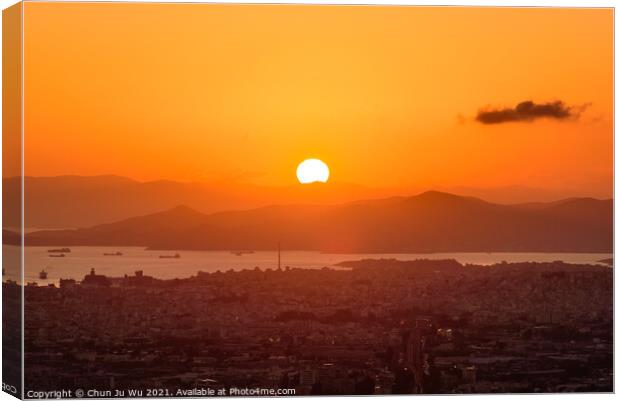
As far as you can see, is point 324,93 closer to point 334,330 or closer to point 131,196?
point 131,196

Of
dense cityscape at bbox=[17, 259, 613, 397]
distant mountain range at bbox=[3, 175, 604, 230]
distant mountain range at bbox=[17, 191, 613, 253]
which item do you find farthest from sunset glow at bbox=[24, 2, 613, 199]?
dense cityscape at bbox=[17, 259, 613, 397]

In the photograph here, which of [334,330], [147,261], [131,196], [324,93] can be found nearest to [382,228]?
[334,330]

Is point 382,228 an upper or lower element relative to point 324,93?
lower

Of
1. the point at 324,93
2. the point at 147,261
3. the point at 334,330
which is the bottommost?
the point at 334,330

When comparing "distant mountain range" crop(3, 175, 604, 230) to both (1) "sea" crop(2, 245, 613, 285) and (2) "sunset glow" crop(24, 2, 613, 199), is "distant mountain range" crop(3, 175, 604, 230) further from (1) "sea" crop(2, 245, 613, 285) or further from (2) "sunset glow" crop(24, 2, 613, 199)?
(1) "sea" crop(2, 245, 613, 285)

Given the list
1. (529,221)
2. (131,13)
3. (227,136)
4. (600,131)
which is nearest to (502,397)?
(529,221)

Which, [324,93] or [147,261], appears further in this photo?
[324,93]

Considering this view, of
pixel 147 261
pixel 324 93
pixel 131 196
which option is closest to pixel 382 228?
pixel 324 93

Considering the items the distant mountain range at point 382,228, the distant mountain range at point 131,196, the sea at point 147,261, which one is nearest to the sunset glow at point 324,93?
the distant mountain range at point 131,196

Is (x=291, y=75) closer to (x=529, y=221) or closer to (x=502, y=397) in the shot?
(x=529, y=221)
